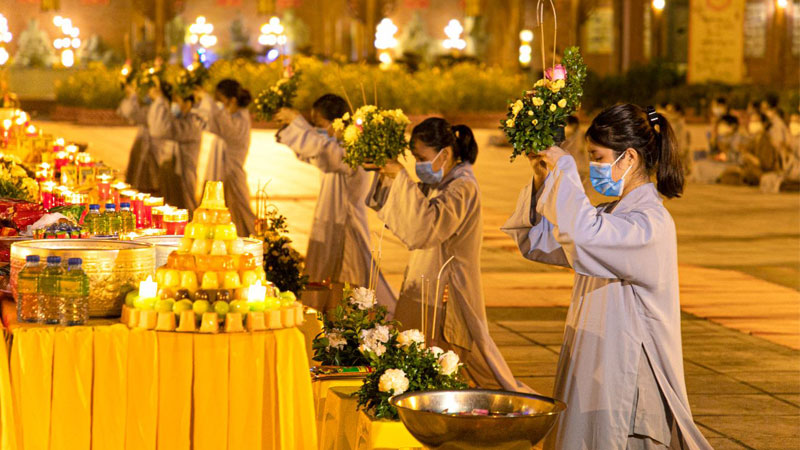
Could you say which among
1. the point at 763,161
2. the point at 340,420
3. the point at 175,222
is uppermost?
the point at 175,222

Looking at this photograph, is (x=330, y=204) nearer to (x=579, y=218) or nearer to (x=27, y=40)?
(x=579, y=218)

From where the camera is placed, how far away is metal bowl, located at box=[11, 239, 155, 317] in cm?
411

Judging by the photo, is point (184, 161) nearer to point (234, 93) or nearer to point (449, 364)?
point (234, 93)

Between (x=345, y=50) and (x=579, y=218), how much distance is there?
41.5m

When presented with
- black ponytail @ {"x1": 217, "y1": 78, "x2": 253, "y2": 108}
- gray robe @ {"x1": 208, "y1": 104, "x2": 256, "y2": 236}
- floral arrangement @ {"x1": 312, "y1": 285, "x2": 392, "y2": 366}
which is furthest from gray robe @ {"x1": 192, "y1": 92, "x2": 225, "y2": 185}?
floral arrangement @ {"x1": 312, "y1": 285, "x2": 392, "y2": 366}

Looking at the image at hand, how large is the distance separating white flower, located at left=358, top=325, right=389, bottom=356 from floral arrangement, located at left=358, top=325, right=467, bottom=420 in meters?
0.13

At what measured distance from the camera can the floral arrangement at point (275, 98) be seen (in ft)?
31.1

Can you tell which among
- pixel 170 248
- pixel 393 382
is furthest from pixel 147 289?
pixel 393 382

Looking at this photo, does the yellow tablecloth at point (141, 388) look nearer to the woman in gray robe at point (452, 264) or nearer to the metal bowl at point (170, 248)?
the metal bowl at point (170, 248)

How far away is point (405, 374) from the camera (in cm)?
418

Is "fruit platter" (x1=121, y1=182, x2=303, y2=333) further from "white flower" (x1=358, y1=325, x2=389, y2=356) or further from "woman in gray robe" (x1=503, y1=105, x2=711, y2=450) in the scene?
"woman in gray robe" (x1=503, y1=105, x2=711, y2=450)

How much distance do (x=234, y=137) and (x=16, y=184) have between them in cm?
492

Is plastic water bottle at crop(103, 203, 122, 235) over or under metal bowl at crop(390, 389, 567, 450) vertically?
over

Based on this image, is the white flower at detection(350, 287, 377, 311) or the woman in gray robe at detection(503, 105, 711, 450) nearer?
the woman in gray robe at detection(503, 105, 711, 450)
